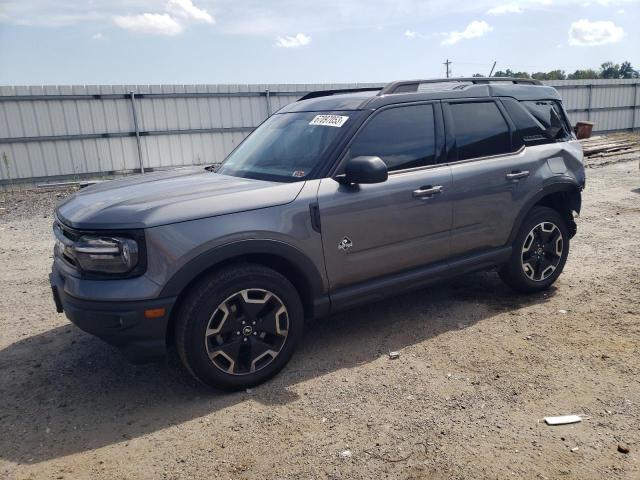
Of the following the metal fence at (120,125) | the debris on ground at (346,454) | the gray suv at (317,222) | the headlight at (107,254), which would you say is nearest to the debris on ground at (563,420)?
the debris on ground at (346,454)

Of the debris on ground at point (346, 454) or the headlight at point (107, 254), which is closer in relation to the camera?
the debris on ground at point (346, 454)

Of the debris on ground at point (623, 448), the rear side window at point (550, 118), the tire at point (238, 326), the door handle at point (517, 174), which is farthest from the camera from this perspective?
the rear side window at point (550, 118)

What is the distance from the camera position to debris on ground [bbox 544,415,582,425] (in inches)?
119

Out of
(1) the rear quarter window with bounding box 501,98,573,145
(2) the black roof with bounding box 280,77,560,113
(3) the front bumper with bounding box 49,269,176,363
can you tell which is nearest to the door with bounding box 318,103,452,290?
(2) the black roof with bounding box 280,77,560,113

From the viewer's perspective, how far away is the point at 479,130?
180 inches

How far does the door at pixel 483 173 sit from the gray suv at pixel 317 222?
0.04 feet

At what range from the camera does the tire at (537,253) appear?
4.85 metres

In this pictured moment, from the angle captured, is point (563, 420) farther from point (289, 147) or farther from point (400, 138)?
point (289, 147)

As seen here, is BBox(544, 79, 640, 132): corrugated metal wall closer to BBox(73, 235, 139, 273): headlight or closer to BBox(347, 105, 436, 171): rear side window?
BBox(347, 105, 436, 171): rear side window

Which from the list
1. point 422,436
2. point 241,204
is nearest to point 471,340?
point 422,436

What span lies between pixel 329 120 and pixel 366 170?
716mm

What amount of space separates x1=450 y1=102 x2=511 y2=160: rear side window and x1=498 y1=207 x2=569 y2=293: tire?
72 centimetres

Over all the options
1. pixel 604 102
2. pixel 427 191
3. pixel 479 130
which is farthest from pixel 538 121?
pixel 604 102

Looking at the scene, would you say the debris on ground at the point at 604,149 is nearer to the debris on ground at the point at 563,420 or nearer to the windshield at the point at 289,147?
the windshield at the point at 289,147
